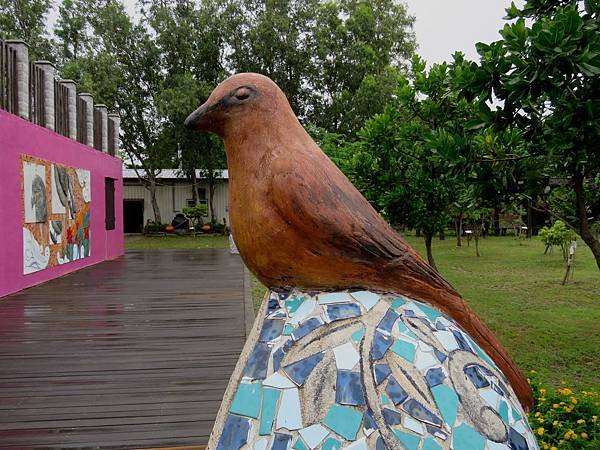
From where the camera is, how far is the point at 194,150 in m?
23.2

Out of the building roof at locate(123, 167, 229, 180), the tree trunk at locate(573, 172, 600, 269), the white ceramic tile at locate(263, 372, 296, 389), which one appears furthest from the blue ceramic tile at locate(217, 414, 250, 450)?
the building roof at locate(123, 167, 229, 180)

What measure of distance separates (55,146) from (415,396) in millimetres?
11495

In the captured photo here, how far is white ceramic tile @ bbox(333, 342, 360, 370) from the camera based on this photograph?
4.70 feet

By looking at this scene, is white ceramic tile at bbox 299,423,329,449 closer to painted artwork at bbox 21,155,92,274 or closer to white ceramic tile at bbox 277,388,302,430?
white ceramic tile at bbox 277,388,302,430

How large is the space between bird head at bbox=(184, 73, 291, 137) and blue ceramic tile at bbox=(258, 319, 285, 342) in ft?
1.72

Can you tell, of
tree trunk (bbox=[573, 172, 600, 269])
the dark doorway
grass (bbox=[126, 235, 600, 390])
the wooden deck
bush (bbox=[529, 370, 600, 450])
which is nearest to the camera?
bush (bbox=[529, 370, 600, 450])

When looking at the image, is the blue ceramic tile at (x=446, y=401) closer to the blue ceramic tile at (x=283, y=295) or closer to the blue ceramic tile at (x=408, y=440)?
the blue ceramic tile at (x=408, y=440)

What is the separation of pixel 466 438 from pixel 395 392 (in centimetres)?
19

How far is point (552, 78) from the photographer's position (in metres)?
3.17

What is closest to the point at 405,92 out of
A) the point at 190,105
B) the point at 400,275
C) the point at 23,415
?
the point at 23,415

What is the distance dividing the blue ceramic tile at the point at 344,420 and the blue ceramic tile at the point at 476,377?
1.00 feet

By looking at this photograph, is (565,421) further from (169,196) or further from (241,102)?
(169,196)

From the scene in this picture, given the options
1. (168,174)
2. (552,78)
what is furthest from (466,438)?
(168,174)

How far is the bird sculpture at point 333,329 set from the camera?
1.40 meters
